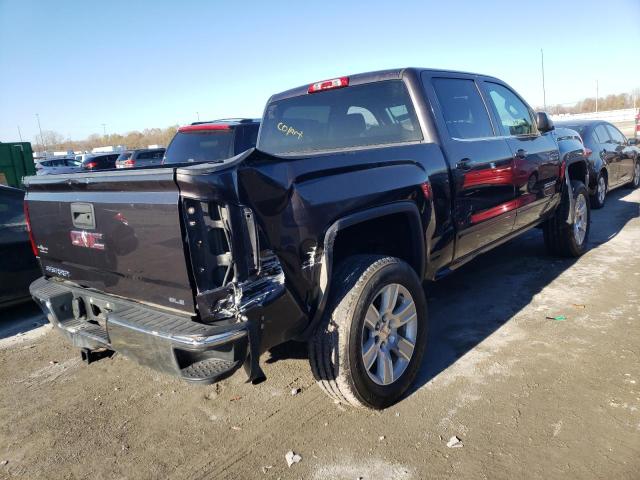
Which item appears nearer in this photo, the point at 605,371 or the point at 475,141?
the point at 605,371

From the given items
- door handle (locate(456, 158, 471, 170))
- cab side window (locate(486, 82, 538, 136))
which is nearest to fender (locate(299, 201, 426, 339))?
door handle (locate(456, 158, 471, 170))

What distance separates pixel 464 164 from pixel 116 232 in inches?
97.4

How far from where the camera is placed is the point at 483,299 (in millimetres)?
4758

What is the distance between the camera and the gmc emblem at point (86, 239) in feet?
8.84

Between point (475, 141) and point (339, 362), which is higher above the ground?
point (475, 141)

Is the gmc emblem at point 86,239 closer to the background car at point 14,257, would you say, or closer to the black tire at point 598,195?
the background car at point 14,257

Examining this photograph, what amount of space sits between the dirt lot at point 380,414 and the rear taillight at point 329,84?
2.14m

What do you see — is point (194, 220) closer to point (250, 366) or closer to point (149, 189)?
point (149, 189)

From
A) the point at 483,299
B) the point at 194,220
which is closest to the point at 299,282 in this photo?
the point at 194,220

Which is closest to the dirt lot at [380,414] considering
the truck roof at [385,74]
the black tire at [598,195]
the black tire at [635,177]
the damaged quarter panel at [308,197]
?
the damaged quarter panel at [308,197]

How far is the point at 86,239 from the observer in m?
2.78

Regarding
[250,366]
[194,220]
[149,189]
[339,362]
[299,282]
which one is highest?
[149,189]

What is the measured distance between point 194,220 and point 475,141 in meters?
2.60

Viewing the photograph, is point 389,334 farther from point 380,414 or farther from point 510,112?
point 510,112
